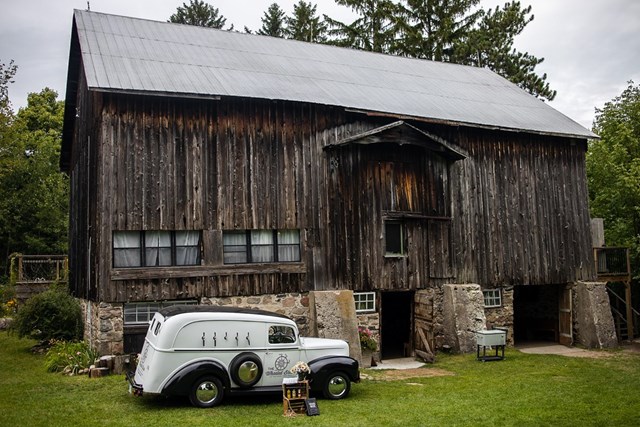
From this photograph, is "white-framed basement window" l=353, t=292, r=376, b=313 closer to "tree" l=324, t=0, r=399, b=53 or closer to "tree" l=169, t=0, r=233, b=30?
"tree" l=324, t=0, r=399, b=53

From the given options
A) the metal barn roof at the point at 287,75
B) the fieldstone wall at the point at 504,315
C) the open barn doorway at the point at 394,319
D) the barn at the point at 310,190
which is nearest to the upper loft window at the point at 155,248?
the barn at the point at 310,190

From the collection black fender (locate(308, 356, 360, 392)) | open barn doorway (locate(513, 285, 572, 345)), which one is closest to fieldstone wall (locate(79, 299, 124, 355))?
black fender (locate(308, 356, 360, 392))

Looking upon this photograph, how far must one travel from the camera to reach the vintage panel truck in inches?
450

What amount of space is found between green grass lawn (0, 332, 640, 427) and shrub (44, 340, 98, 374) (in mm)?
398

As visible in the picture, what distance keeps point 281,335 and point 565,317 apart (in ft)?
46.4

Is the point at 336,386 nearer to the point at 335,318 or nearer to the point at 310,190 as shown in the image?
the point at 335,318

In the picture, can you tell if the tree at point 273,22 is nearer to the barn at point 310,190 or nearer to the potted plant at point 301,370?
the barn at point 310,190

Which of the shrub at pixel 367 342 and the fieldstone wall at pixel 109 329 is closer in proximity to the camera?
the fieldstone wall at pixel 109 329

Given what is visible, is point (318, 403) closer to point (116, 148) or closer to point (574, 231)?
point (116, 148)

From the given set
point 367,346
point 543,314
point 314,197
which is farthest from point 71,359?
point 543,314

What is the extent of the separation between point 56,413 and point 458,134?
48.6 feet

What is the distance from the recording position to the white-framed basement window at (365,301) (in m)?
18.7

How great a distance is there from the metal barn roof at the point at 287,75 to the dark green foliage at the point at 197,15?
22857mm

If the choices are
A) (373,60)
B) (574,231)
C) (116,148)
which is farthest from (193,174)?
(574,231)
